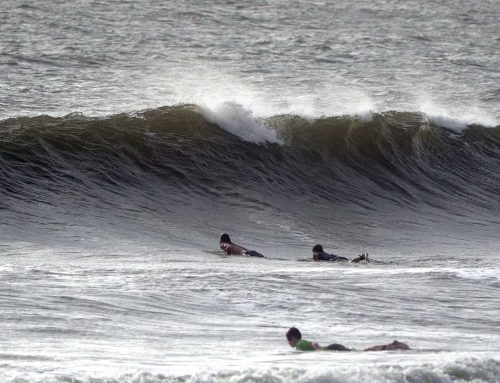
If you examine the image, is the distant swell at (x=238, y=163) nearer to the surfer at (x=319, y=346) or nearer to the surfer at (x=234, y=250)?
the surfer at (x=234, y=250)

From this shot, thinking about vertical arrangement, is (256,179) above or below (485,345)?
above

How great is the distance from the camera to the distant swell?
1842 cm

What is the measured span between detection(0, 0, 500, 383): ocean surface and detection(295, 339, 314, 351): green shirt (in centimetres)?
22

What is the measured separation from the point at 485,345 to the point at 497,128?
50.5 feet

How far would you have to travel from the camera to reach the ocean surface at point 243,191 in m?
10.1

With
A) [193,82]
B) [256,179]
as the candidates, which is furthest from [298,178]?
[193,82]

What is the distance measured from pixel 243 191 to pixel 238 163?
1.30m

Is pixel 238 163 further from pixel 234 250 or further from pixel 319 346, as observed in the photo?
pixel 319 346

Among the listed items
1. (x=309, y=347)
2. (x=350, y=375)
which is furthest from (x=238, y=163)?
(x=350, y=375)

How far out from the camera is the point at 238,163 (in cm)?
2066

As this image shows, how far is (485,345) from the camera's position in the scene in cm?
1044

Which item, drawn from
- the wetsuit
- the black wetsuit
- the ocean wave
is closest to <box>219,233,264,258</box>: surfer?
the black wetsuit

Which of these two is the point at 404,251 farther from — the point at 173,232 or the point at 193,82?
the point at 193,82

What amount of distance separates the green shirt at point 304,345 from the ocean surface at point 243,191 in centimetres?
22
